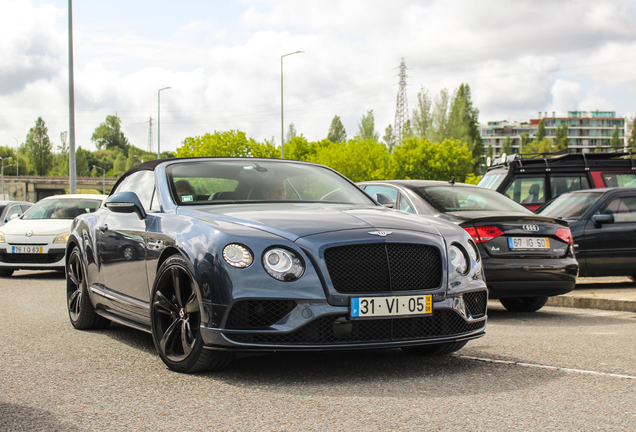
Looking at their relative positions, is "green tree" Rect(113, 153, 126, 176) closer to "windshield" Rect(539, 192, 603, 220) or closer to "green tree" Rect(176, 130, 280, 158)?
"green tree" Rect(176, 130, 280, 158)

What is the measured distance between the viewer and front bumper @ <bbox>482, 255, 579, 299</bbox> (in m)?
7.56

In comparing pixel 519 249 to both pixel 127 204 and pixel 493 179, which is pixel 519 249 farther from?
pixel 493 179

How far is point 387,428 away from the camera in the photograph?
11.2 ft

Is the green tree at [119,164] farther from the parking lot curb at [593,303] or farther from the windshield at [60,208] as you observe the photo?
the parking lot curb at [593,303]

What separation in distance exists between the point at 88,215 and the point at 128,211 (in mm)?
1568

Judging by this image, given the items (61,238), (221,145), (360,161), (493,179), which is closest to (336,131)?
(360,161)

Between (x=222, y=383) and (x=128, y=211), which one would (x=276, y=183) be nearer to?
(x=128, y=211)

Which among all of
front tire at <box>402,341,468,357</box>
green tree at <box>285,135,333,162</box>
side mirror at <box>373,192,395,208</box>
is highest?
green tree at <box>285,135,333,162</box>

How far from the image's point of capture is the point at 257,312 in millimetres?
4262

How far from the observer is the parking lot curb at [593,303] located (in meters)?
8.83

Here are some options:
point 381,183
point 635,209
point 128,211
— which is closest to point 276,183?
point 128,211

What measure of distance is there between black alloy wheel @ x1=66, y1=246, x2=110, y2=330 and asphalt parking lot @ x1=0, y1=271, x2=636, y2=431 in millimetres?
293

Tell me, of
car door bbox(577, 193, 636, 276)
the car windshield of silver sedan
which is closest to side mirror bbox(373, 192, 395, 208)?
the car windshield of silver sedan

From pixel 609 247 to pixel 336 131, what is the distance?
117348 millimetres
